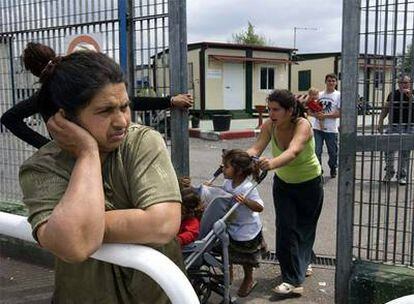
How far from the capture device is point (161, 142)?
5.94 feet

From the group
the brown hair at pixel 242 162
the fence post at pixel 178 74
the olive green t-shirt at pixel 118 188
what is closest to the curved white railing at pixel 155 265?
the olive green t-shirt at pixel 118 188

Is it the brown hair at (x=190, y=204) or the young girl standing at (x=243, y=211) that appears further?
the young girl standing at (x=243, y=211)

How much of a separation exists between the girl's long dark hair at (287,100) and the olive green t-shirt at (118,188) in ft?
7.48

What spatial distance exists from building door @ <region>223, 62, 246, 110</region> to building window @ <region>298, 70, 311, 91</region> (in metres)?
5.79

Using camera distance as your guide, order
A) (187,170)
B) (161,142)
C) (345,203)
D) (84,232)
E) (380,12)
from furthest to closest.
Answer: (187,170), (345,203), (380,12), (161,142), (84,232)

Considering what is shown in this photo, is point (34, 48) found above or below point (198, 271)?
above

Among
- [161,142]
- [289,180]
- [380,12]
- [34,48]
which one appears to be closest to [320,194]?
[289,180]

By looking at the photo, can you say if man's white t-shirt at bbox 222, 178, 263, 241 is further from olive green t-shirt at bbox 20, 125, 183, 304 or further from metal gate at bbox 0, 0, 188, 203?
olive green t-shirt at bbox 20, 125, 183, 304

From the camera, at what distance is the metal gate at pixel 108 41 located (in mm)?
4027

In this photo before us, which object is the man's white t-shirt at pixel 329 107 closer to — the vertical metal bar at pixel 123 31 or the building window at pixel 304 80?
the vertical metal bar at pixel 123 31

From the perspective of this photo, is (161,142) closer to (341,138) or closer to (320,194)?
(341,138)

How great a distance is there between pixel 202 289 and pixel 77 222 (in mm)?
2438

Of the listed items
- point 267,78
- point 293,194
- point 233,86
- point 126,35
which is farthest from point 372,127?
point 267,78

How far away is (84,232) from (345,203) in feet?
8.02
